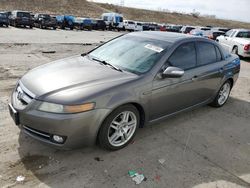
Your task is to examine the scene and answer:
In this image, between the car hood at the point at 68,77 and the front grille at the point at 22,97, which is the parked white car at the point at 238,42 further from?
the front grille at the point at 22,97

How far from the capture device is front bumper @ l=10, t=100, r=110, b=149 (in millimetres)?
2955

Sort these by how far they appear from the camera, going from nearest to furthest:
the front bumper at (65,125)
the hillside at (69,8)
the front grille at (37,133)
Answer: the front bumper at (65,125) → the front grille at (37,133) → the hillside at (69,8)

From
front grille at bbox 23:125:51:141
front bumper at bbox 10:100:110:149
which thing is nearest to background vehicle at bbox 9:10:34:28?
front bumper at bbox 10:100:110:149

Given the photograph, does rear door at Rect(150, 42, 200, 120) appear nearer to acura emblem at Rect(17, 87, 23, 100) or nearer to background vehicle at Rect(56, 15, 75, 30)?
acura emblem at Rect(17, 87, 23, 100)

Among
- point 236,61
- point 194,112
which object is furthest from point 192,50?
point 236,61

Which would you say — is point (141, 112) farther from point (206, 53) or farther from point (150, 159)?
point (206, 53)

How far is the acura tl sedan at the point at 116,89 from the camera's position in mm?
3020

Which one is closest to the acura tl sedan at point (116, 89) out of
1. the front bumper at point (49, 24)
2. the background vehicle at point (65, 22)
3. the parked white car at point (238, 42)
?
the parked white car at point (238, 42)

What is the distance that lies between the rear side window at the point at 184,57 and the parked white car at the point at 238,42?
31.6ft

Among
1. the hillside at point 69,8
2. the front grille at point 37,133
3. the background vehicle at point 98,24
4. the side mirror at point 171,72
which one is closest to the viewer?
the front grille at point 37,133

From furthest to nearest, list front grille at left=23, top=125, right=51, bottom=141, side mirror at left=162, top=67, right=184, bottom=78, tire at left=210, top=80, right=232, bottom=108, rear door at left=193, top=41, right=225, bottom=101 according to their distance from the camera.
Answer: tire at left=210, top=80, right=232, bottom=108 → rear door at left=193, top=41, right=225, bottom=101 → side mirror at left=162, top=67, right=184, bottom=78 → front grille at left=23, top=125, right=51, bottom=141

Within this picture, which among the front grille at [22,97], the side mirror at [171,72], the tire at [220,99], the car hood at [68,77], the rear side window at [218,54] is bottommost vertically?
the tire at [220,99]

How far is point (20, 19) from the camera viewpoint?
2553 centimetres

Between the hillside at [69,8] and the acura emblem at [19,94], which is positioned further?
the hillside at [69,8]
